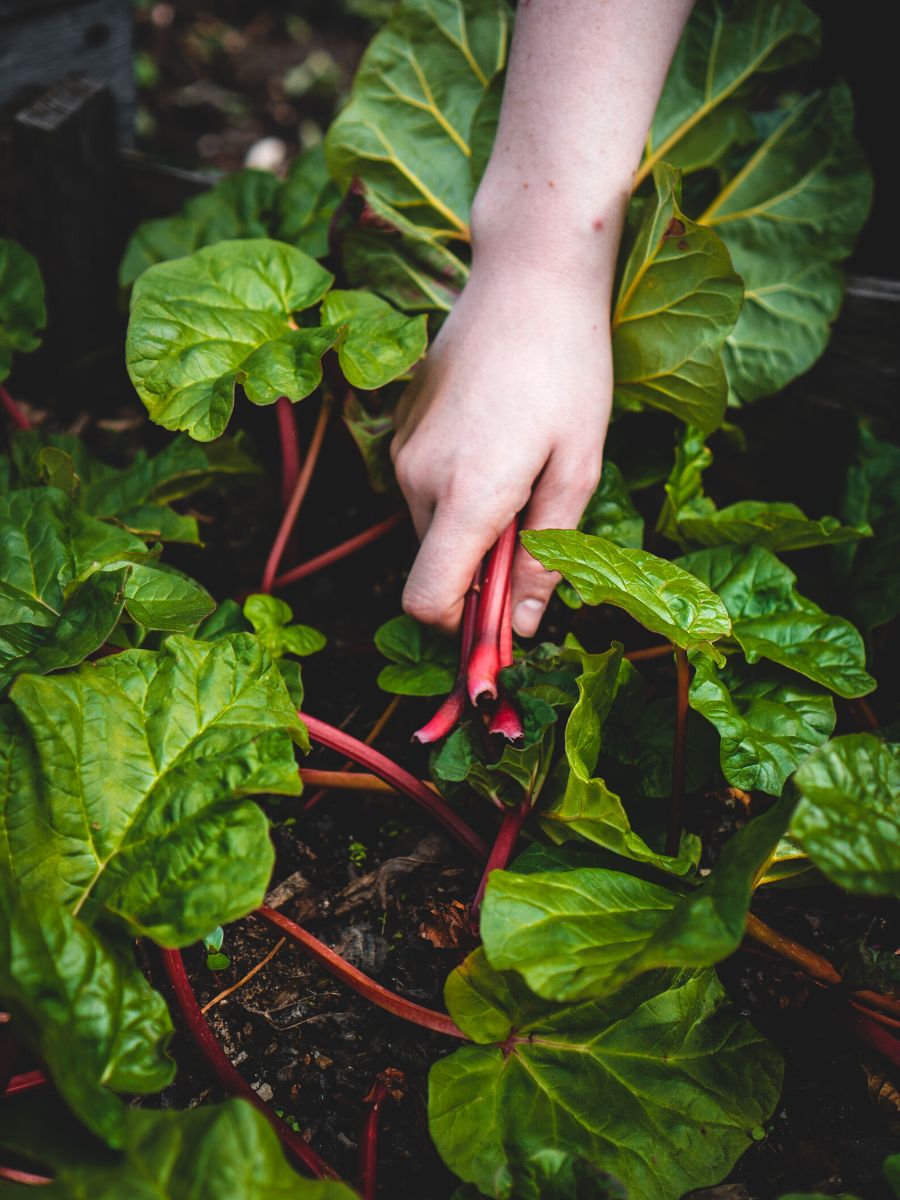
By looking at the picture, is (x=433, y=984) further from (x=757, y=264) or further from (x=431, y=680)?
(x=757, y=264)

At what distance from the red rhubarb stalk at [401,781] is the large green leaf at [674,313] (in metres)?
0.73

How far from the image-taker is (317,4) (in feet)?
12.9

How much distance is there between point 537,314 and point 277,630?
0.59 m

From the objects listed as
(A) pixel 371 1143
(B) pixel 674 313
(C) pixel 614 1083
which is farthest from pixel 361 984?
(B) pixel 674 313

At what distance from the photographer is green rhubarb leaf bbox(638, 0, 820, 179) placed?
1.60 m

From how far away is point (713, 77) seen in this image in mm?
1629

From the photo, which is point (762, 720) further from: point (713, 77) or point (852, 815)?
point (713, 77)

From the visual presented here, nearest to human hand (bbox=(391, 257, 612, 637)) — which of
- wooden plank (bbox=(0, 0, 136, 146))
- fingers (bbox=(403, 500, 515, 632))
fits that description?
fingers (bbox=(403, 500, 515, 632))

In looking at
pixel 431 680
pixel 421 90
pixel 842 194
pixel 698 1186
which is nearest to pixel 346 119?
pixel 421 90

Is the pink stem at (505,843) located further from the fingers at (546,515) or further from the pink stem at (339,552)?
the pink stem at (339,552)

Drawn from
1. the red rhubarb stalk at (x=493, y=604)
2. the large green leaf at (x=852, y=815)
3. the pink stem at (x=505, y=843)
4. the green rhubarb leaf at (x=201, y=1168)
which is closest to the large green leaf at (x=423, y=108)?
the red rhubarb stalk at (x=493, y=604)

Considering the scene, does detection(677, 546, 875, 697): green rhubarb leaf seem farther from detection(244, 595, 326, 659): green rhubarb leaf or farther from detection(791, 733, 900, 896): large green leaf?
detection(244, 595, 326, 659): green rhubarb leaf

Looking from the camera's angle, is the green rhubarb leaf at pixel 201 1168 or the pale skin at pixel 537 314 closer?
the green rhubarb leaf at pixel 201 1168

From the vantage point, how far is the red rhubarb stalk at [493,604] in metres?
1.26
